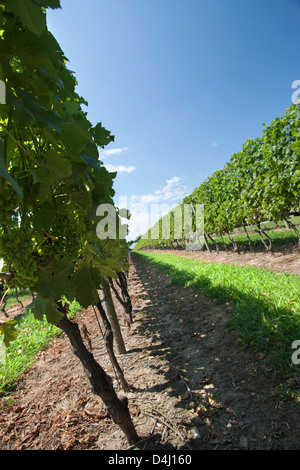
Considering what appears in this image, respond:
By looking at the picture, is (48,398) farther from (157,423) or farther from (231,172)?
(231,172)

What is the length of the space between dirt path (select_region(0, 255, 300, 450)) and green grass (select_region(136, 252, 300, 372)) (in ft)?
0.68

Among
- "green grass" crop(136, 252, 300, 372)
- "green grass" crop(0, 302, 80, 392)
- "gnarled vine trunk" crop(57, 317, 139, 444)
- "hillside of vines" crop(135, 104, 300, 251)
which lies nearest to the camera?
"gnarled vine trunk" crop(57, 317, 139, 444)

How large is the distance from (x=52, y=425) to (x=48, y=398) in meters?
0.71

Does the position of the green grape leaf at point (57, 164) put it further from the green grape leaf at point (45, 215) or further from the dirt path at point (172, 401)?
the dirt path at point (172, 401)

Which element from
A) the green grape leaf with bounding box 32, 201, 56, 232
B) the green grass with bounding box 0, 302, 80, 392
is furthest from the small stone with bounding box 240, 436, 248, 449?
the green grass with bounding box 0, 302, 80, 392

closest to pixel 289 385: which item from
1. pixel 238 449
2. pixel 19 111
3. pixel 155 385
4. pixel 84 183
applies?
pixel 238 449

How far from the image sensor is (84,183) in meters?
1.03

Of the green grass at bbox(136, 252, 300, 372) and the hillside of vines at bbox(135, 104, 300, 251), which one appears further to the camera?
the hillside of vines at bbox(135, 104, 300, 251)

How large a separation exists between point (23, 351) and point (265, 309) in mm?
5123

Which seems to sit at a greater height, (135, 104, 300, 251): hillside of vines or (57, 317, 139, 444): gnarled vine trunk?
(135, 104, 300, 251): hillside of vines

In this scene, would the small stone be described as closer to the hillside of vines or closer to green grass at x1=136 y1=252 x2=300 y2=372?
green grass at x1=136 y1=252 x2=300 y2=372

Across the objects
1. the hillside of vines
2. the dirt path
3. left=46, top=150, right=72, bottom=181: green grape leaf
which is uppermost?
the hillside of vines

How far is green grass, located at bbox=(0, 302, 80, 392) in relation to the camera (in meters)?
4.12

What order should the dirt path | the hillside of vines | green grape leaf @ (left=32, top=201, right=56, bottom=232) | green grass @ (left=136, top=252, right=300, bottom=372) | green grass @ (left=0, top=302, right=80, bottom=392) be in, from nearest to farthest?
green grape leaf @ (left=32, top=201, right=56, bottom=232) < the dirt path < green grass @ (left=136, top=252, right=300, bottom=372) < green grass @ (left=0, top=302, right=80, bottom=392) < the hillside of vines
